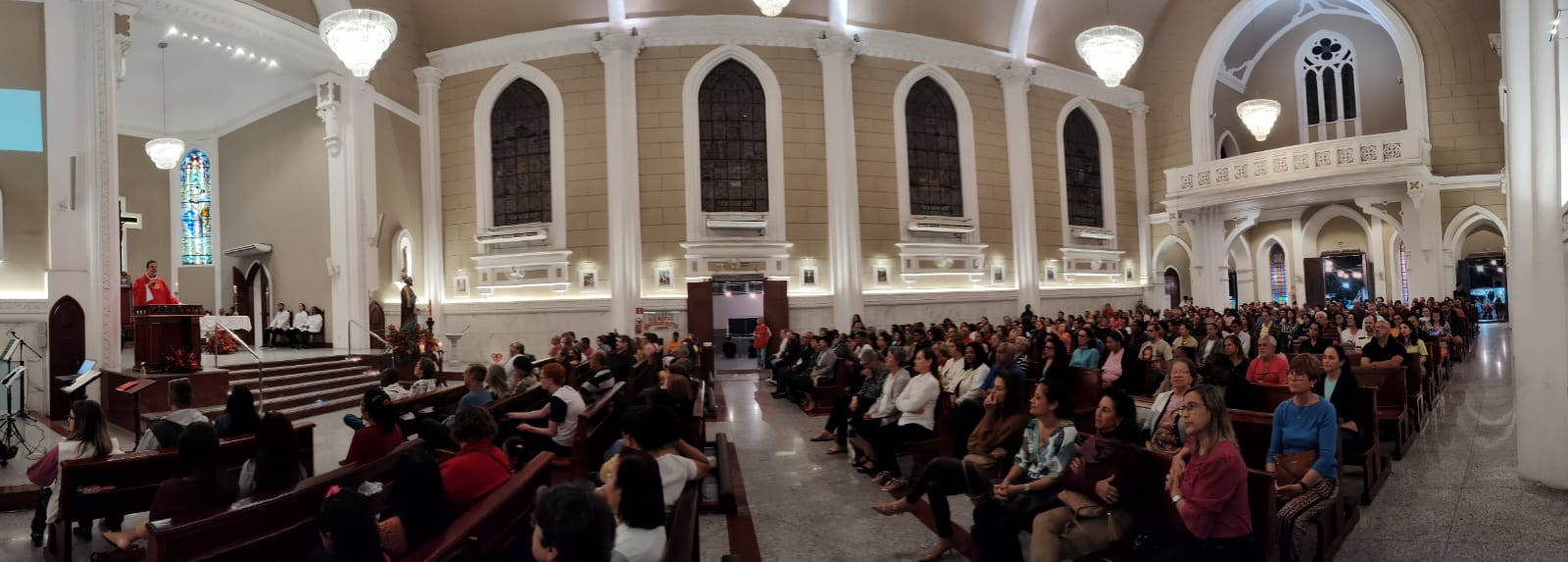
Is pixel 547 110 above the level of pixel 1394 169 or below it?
above

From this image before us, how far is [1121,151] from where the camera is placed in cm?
1964

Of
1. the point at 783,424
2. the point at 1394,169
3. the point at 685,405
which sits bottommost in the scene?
the point at 783,424

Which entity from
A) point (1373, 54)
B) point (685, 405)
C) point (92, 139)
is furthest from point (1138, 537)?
point (1373, 54)

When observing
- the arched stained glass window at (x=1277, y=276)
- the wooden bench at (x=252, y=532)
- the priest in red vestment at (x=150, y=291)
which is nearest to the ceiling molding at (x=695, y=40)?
the priest in red vestment at (x=150, y=291)

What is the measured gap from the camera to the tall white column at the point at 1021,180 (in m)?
17.5

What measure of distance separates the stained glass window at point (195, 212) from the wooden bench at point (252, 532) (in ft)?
58.3

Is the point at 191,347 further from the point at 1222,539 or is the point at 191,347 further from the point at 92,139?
the point at 1222,539

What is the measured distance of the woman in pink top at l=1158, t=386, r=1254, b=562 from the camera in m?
2.97

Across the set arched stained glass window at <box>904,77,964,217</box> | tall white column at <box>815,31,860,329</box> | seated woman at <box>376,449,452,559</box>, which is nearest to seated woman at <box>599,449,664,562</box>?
seated woman at <box>376,449,452,559</box>

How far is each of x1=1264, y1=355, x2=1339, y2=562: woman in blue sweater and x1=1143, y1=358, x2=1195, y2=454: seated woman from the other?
17.6 inches

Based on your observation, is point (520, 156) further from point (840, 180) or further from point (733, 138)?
point (840, 180)

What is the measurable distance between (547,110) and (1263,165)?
14288 mm

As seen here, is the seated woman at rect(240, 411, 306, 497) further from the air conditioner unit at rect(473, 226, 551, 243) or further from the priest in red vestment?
the air conditioner unit at rect(473, 226, 551, 243)

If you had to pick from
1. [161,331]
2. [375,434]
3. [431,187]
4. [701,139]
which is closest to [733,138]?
[701,139]
